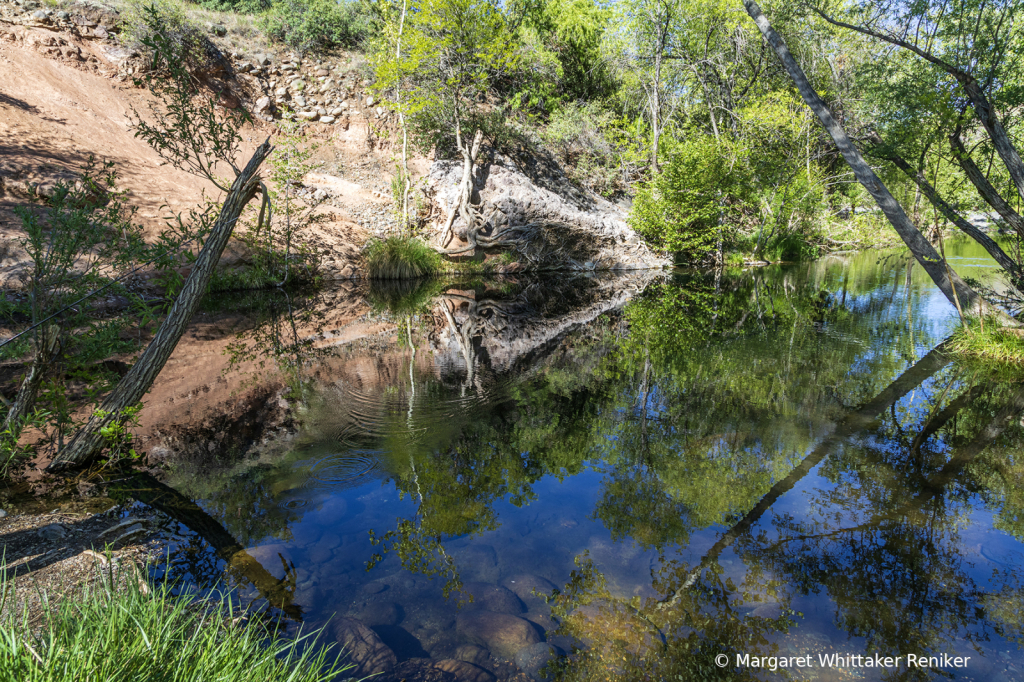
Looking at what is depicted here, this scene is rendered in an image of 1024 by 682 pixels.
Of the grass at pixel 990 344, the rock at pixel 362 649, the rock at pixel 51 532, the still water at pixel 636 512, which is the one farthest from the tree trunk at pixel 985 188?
the rock at pixel 51 532

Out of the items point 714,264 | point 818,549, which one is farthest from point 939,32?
point 714,264

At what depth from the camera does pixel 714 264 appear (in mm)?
26234

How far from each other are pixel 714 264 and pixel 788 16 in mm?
16818

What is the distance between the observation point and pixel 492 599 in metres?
3.31

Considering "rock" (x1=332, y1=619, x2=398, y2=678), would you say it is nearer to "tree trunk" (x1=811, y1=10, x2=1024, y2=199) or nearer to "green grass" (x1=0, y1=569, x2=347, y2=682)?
"green grass" (x1=0, y1=569, x2=347, y2=682)

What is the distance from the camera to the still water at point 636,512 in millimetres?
2963

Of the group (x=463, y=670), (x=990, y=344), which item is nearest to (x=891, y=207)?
(x=990, y=344)

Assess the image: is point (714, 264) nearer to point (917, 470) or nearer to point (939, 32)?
point (939, 32)

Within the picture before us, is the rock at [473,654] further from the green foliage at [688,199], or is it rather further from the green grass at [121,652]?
the green foliage at [688,199]

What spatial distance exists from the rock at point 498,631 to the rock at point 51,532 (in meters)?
2.63

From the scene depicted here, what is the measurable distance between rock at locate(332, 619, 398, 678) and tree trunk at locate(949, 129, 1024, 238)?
11130 mm

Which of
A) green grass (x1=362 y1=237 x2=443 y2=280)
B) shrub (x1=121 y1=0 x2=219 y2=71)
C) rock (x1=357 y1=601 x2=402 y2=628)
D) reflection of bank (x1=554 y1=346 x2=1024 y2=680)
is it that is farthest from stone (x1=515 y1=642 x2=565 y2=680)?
shrub (x1=121 y1=0 x2=219 y2=71)

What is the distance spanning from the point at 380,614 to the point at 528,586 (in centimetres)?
92

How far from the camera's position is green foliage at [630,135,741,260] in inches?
827
